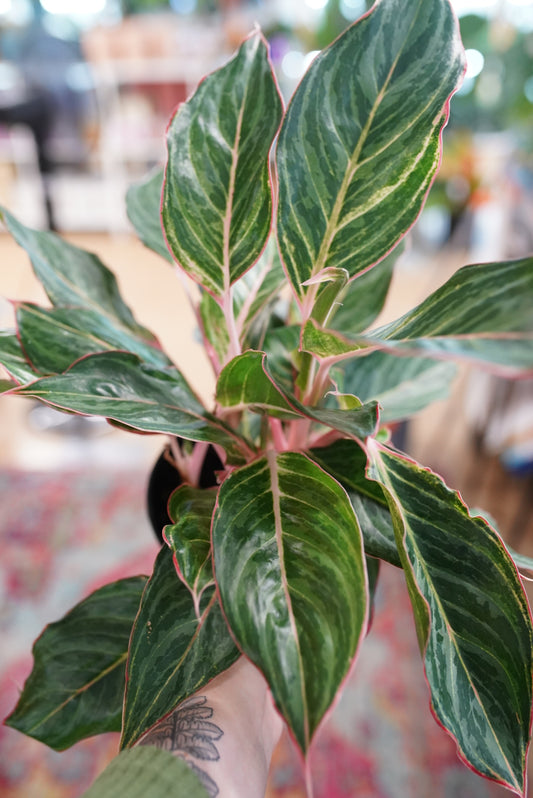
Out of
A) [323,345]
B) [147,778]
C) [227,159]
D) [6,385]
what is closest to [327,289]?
[323,345]

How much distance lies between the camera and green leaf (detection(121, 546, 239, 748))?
508mm

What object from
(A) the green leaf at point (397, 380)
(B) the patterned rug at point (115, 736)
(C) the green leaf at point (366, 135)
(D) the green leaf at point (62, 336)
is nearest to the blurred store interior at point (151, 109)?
(B) the patterned rug at point (115, 736)

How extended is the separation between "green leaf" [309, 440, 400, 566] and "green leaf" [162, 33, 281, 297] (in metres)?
0.19

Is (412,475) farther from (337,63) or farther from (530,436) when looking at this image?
(530,436)

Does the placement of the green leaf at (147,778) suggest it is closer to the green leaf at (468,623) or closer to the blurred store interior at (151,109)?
the green leaf at (468,623)

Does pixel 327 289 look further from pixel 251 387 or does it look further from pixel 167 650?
pixel 167 650

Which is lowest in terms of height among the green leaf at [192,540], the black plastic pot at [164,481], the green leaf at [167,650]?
the green leaf at [167,650]

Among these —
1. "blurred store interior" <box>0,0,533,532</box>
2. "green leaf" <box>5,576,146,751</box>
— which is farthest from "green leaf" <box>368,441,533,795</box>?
"blurred store interior" <box>0,0,533,532</box>

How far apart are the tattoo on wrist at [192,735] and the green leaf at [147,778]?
0.03 meters

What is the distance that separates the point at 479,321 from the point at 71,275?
44 centimetres

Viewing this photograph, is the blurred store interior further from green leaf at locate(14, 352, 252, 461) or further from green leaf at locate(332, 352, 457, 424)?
green leaf at locate(14, 352, 252, 461)

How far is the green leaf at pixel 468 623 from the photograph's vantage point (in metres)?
0.45

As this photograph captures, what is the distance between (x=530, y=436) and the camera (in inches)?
86.7

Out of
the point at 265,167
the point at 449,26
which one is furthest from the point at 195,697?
the point at 449,26
